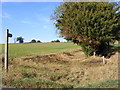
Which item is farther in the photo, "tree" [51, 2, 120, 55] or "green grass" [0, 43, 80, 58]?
"green grass" [0, 43, 80, 58]

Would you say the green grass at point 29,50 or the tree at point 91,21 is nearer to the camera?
the tree at point 91,21

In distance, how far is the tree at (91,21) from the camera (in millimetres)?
17844

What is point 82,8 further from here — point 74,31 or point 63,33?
point 63,33

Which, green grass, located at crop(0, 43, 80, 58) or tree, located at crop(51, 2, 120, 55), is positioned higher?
tree, located at crop(51, 2, 120, 55)

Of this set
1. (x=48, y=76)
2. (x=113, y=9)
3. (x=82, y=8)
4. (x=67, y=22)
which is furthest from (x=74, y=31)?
(x=48, y=76)

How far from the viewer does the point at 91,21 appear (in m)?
17.8

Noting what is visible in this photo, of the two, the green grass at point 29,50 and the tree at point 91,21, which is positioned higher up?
the tree at point 91,21

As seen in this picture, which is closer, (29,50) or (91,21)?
(91,21)

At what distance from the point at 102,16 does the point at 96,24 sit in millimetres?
1420

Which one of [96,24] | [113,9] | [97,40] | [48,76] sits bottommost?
[48,76]

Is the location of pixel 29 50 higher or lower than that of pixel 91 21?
lower

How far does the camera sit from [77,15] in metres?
18.2

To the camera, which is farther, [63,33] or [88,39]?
[63,33]

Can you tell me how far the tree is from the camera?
17.8 meters
